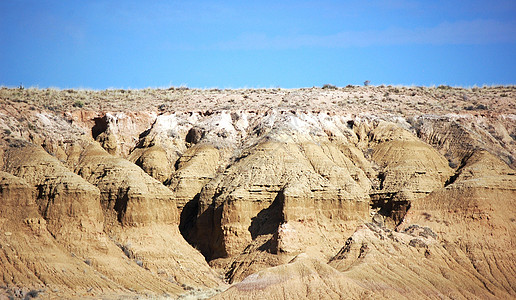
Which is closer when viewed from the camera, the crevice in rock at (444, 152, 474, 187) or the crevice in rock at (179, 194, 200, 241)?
the crevice in rock at (179, 194, 200, 241)

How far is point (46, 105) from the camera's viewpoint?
8244 cm

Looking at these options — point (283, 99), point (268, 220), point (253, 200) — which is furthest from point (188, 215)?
point (283, 99)

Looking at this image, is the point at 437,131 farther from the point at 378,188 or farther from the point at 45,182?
the point at 45,182

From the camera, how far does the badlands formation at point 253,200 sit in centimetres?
5953

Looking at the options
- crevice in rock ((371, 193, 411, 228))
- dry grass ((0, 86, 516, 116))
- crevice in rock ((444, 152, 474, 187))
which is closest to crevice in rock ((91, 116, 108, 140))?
dry grass ((0, 86, 516, 116))

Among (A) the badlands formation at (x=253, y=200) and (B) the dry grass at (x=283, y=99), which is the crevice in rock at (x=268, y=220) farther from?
(B) the dry grass at (x=283, y=99)

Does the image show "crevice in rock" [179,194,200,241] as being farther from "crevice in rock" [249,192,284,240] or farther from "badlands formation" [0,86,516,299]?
"crevice in rock" [249,192,284,240]

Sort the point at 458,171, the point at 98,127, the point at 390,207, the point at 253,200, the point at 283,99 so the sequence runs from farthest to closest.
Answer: the point at 283,99
the point at 98,127
the point at 458,171
the point at 390,207
the point at 253,200

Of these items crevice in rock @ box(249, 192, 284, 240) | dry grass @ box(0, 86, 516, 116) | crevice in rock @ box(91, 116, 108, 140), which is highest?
dry grass @ box(0, 86, 516, 116)

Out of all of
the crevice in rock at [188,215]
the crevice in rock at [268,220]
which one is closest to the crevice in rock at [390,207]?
the crevice in rock at [268,220]

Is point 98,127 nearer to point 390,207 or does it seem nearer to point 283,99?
point 283,99

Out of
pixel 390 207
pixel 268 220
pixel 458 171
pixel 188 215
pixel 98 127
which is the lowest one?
pixel 268 220

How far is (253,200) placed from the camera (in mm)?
69562

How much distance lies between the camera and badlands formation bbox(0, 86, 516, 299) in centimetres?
5953
